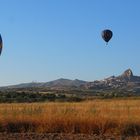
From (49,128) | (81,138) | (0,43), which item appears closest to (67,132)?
(49,128)

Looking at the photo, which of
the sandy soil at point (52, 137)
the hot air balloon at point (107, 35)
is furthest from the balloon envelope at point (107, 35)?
the sandy soil at point (52, 137)

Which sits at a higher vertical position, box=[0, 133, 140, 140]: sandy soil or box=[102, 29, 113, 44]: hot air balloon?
box=[102, 29, 113, 44]: hot air balloon

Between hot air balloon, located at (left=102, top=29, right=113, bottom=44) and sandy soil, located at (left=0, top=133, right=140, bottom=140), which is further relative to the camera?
hot air balloon, located at (left=102, top=29, right=113, bottom=44)

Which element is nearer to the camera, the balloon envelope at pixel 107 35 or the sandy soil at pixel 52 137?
the sandy soil at pixel 52 137

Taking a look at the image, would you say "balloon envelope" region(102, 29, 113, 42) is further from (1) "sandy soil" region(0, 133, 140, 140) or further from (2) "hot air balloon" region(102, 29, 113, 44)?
(1) "sandy soil" region(0, 133, 140, 140)

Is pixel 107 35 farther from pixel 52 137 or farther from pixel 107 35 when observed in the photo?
pixel 52 137

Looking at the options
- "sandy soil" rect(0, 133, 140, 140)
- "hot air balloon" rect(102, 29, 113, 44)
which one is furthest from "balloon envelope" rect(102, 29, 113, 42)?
"sandy soil" rect(0, 133, 140, 140)

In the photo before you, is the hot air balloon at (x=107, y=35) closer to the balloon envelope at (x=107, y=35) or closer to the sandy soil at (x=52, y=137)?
the balloon envelope at (x=107, y=35)

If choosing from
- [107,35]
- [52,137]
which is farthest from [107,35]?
[52,137]

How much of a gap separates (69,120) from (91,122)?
2.97 feet

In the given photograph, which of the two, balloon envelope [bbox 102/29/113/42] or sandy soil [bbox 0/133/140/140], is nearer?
sandy soil [bbox 0/133/140/140]

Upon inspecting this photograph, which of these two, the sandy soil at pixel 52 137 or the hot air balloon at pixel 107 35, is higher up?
the hot air balloon at pixel 107 35

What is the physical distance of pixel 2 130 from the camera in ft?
69.9

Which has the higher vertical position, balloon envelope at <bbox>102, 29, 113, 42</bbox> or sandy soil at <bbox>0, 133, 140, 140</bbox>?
balloon envelope at <bbox>102, 29, 113, 42</bbox>
